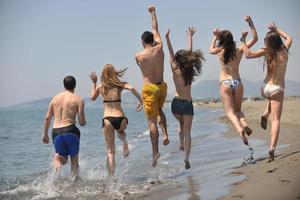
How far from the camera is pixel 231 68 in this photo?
27.2 ft

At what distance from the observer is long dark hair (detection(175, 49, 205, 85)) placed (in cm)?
842

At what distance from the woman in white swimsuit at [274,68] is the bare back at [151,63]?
1560 mm

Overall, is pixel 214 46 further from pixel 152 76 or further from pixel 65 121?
pixel 65 121

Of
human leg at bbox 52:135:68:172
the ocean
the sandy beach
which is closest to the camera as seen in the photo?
the sandy beach

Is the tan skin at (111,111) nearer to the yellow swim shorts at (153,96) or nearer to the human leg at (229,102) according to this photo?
the yellow swim shorts at (153,96)

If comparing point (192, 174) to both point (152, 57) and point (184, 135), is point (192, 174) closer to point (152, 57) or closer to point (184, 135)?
point (184, 135)

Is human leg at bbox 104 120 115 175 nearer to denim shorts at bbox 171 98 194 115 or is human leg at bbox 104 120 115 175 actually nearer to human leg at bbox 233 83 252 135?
denim shorts at bbox 171 98 194 115

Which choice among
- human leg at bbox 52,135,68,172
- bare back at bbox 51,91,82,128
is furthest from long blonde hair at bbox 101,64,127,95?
human leg at bbox 52,135,68,172

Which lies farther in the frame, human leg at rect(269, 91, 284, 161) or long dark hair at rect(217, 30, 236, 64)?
long dark hair at rect(217, 30, 236, 64)

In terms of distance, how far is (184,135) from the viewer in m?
8.64

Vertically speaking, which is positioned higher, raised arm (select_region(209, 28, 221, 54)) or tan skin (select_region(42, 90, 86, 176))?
raised arm (select_region(209, 28, 221, 54))

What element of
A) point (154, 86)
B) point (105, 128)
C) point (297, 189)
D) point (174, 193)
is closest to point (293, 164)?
point (297, 189)

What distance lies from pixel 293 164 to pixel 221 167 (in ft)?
7.12

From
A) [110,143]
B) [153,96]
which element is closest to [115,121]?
[110,143]
